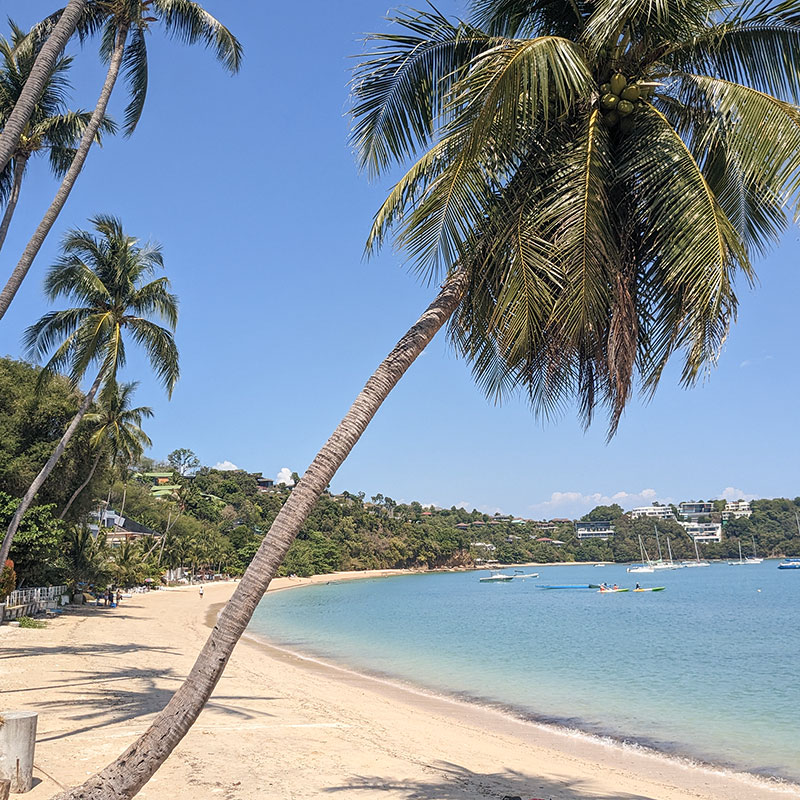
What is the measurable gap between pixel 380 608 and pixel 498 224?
171ft

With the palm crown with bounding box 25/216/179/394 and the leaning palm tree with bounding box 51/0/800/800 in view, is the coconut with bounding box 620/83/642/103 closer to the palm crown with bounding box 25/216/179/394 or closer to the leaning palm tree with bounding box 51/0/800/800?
the leaning palm tree with bounding box 51/0/800/800

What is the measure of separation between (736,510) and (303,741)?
182840mm

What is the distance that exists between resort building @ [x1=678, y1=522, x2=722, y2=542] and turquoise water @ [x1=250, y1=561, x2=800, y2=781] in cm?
9874

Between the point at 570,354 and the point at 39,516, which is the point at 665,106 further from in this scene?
the point at 39,516

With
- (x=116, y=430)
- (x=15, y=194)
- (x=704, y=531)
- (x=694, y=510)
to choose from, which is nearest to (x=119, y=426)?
(x=116, y=430)

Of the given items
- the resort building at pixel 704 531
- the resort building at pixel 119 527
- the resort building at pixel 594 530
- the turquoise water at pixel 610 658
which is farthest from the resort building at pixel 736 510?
the resort building at pixel 119 527

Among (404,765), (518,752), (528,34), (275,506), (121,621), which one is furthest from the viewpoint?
(275,506)

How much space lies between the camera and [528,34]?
623 centimetres

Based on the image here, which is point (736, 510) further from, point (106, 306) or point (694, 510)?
point (106, 306)

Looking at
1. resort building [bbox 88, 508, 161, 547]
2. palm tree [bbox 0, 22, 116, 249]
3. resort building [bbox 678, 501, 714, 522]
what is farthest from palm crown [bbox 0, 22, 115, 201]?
resort building [bbox 678, 501, 714, 522]

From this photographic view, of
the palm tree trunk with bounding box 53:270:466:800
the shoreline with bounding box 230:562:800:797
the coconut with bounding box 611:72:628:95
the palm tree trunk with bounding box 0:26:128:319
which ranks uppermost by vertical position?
the palm tree trunk with bounding box 0:26:128:319

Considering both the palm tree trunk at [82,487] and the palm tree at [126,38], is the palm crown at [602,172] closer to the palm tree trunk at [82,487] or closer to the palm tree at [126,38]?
the palm tree at [126,38]

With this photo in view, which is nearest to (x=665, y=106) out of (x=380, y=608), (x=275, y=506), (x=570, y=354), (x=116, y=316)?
(x=570, y=354)

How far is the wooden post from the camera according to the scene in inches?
228
